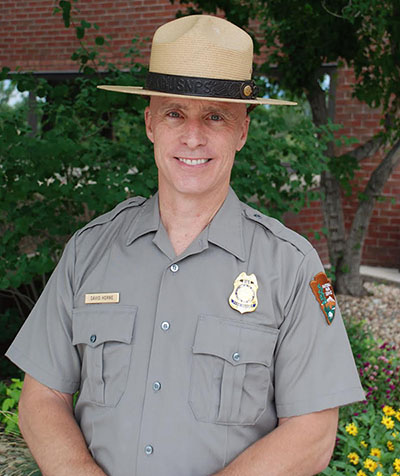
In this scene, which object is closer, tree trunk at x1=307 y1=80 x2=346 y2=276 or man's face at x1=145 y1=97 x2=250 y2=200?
man's face at x1=145 y1=97 x2=250 y2=200

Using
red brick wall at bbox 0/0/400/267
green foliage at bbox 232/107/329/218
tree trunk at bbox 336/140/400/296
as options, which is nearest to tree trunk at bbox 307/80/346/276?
tree trunk at bbox 336/140/400/296

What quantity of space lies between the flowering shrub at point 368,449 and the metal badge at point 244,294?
136 cm

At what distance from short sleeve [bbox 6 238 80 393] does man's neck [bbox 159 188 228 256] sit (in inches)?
12.5

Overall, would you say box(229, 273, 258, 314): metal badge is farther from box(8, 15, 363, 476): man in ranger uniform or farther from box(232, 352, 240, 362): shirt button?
box(232, 352, 240, 362): shirt button

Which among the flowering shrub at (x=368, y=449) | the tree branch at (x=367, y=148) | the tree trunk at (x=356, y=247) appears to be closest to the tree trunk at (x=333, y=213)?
the tree trunk at (x=356, y=247)

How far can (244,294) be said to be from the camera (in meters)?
1.75

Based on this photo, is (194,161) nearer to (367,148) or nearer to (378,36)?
(378,36)

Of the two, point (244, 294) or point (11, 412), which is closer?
point (244, 294)

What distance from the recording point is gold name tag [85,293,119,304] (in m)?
1.82

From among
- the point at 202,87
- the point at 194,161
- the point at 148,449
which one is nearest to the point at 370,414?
the point at 148,449

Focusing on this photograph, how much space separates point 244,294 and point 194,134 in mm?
462

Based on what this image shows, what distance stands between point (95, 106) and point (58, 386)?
95.3 inches

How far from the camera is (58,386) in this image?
6.03 ft

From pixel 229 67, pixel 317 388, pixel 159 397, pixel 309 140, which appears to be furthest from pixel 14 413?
pixel 309 140
